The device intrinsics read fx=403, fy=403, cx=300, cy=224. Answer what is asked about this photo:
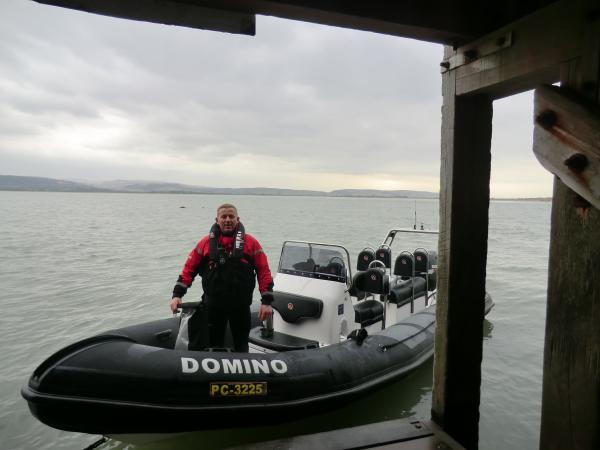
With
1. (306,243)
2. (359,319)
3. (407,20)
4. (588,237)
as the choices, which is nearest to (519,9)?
(407,20)

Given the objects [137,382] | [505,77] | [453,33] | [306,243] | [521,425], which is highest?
[453,33]

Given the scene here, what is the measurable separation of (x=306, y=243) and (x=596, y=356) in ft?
12.9

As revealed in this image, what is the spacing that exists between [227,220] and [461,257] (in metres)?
2.33

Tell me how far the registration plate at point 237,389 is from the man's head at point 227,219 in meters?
1.29

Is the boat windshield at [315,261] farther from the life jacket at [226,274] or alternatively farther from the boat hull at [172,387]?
the life jacket at [226,274]

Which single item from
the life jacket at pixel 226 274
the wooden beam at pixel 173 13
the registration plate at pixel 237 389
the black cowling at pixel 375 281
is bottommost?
the registration plate at pixel 237 389

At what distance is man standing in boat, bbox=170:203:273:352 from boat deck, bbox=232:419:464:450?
1885 mm

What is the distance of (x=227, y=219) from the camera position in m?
3.65

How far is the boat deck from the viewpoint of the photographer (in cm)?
177

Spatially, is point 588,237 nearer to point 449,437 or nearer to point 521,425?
point 449,437

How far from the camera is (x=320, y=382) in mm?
3543

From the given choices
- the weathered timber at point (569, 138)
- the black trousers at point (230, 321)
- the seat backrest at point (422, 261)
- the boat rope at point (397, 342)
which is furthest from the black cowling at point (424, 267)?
the weathered timber at point (569, 138)

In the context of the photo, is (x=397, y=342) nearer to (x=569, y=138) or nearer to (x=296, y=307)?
(x=296, y=307)

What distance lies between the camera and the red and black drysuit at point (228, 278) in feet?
11.9
